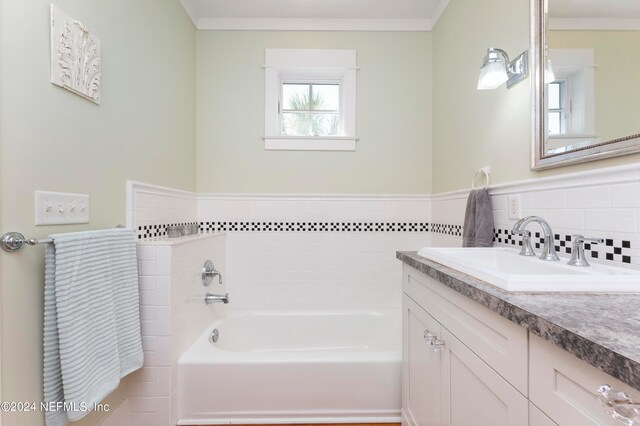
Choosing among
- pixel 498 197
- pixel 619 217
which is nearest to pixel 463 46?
pixel 498 197

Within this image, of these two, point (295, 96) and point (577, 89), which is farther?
point (295, 96)

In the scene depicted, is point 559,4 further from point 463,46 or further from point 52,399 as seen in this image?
point 52,399

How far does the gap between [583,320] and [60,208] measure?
158 centimetres

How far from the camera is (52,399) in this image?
1.12 metres

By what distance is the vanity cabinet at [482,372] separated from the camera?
0.58 m

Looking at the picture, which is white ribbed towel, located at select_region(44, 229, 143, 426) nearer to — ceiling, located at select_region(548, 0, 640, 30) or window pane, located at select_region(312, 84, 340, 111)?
window pane, located at select_region(312, 84, 340, 111)

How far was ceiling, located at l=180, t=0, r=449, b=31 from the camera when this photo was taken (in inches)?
94.1

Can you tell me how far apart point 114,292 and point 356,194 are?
178 centimetres

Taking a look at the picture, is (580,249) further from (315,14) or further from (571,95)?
(315,14)

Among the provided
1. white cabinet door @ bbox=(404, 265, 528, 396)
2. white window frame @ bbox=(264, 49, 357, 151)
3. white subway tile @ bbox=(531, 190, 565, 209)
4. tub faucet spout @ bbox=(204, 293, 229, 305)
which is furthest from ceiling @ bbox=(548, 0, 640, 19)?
tub faucet spout @ bbox=(204, 293, 229, 305)

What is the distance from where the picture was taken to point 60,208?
1193mm

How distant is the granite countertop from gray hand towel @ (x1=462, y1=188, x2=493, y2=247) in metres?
0.82

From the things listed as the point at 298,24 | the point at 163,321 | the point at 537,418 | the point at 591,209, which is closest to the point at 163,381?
the point at 163,321

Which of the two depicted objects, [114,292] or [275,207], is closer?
[114,292]
